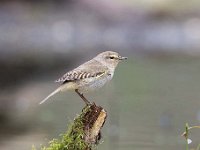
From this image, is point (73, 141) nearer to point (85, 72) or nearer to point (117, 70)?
point (85, 72)

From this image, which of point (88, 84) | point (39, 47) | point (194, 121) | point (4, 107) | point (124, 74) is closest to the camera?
point (88, 84)

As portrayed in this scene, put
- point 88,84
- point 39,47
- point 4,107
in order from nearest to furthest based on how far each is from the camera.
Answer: point 88,84 → point 4,107 → point 39,47

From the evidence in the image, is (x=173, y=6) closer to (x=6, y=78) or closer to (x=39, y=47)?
(x=39, y=47)

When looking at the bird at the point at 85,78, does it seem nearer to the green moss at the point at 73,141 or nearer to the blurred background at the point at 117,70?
the green moss at the point at 73,141

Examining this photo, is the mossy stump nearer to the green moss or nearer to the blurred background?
the green moss

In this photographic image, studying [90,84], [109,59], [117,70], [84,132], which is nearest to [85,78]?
[90,84]

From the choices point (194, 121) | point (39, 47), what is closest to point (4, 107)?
point (194, 121)
